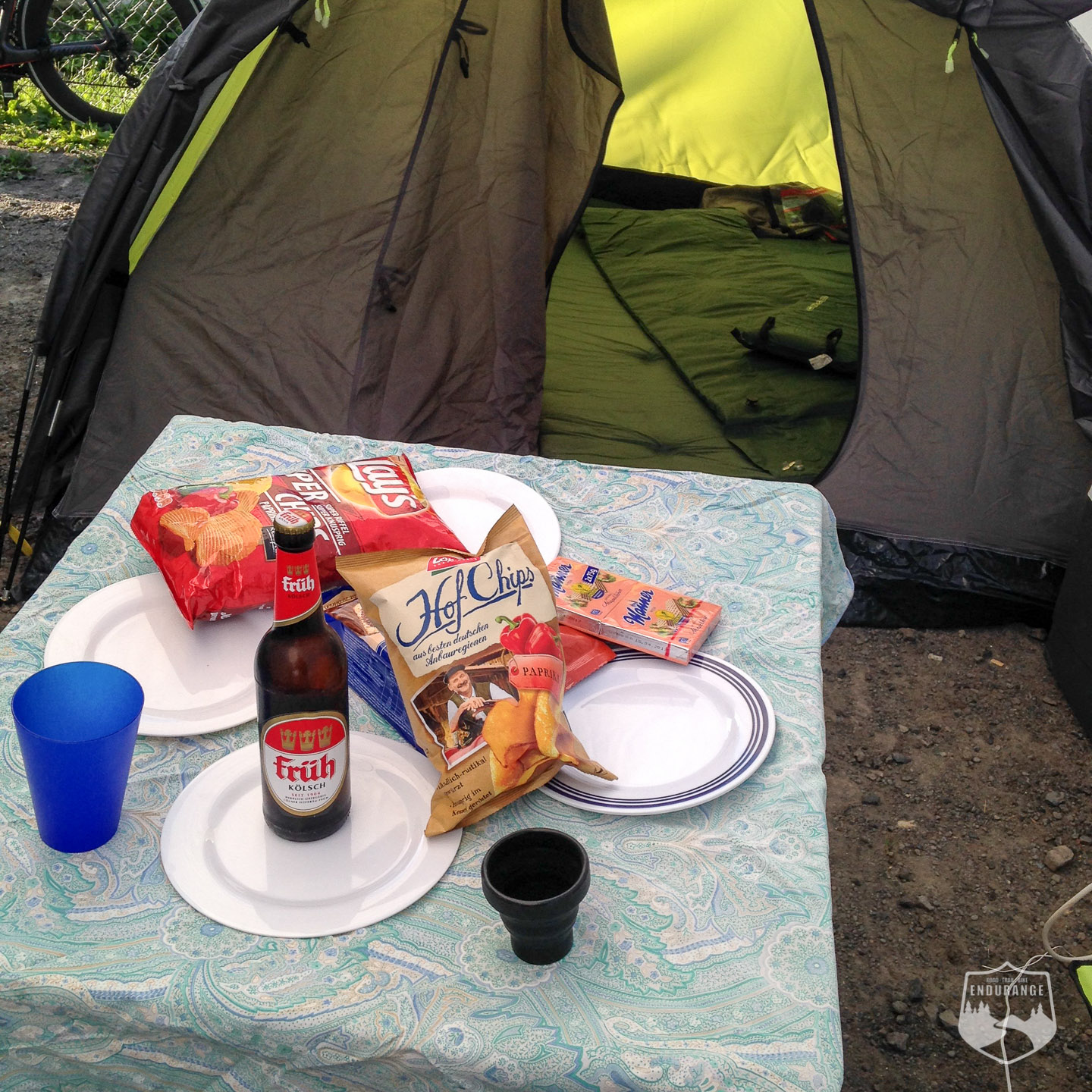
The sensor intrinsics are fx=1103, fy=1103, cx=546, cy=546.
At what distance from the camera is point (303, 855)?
2.81 ft

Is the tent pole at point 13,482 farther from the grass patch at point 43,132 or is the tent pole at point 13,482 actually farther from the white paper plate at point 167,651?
the grass patch at point 43,132

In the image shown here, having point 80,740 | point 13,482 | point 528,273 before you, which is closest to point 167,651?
point 80,740

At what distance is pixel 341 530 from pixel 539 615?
27 cm

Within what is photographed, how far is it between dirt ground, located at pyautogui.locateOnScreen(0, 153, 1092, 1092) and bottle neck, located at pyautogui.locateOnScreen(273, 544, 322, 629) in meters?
1.12

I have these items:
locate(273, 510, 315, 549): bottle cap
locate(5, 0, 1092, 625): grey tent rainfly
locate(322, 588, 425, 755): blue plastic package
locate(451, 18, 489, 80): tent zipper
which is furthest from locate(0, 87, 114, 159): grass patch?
locate(273, 510, 315, 549): bottle cap

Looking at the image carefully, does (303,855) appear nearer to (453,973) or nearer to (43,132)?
(453,973)

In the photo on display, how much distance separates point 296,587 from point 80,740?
0.66 feet

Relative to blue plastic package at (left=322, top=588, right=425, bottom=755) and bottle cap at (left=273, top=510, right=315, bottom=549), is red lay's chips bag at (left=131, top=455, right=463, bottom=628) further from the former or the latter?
bottle cap at (left=273, top=510, right=315, bottom=549)

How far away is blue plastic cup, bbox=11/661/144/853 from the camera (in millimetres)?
801

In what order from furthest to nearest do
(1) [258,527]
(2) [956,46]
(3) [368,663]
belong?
(2) [956,46] → (1) [258,527] → (3) [368,663]

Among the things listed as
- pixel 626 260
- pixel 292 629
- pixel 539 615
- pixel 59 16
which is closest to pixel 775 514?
pixel 539 615

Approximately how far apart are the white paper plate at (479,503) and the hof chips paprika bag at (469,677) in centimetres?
31

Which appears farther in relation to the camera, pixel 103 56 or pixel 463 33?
pixel 103 56

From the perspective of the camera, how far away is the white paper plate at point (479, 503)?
1.26m
